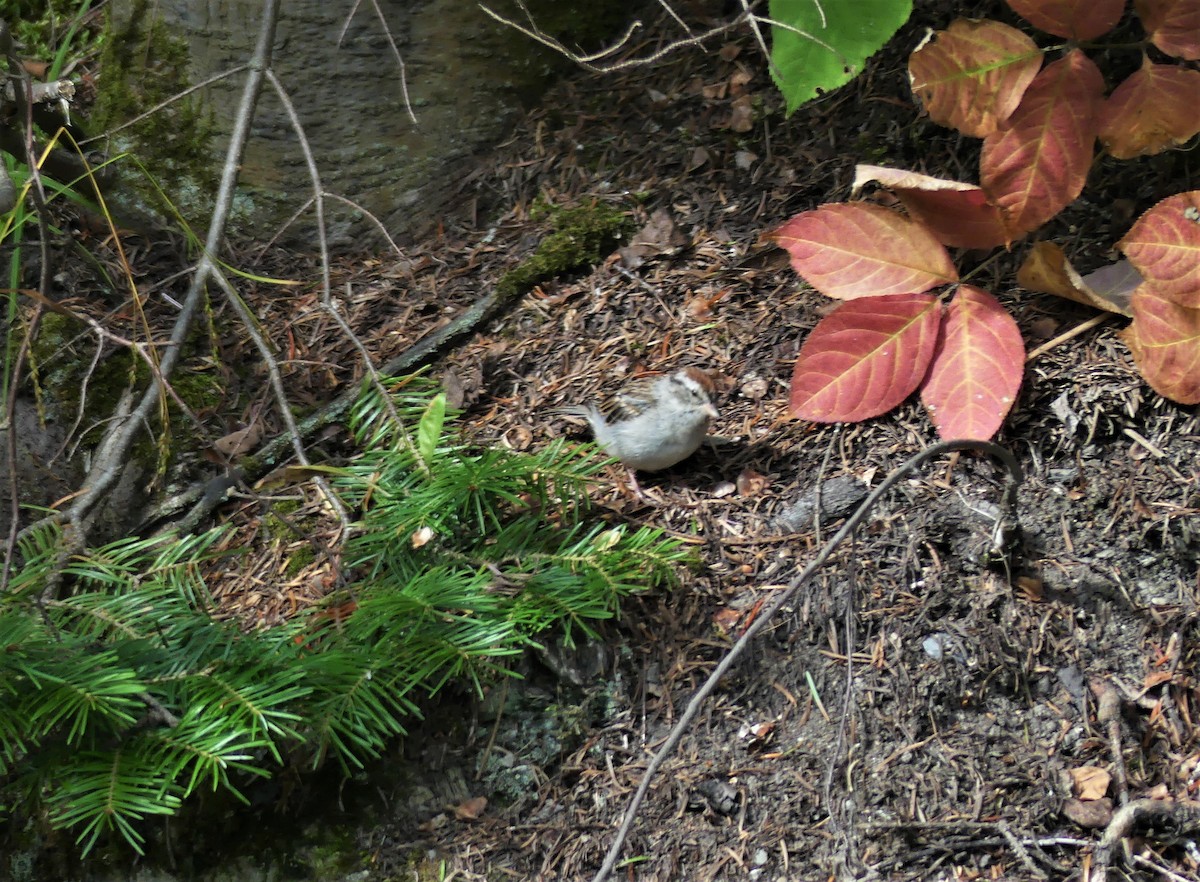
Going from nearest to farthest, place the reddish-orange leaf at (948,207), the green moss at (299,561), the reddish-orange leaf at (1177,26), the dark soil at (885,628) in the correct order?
the dark soil at (885,628), the reddish-orange leaf at (1177,26), the reddish-orange leaf at (948,207), the green moss at (299,561)

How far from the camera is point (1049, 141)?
2.70 metres

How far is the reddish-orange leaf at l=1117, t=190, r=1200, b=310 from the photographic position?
2.55 m

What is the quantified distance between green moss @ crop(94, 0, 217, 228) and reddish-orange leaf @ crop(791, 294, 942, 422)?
2582 millimetres

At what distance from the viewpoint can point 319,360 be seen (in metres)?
3.66

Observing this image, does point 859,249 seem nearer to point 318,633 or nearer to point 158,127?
point 318,633

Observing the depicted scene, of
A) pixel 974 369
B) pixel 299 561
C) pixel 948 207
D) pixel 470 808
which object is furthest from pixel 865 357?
pixel 299 561

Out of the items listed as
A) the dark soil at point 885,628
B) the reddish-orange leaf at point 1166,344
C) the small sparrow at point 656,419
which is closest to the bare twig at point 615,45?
the dark soil at point 885,628

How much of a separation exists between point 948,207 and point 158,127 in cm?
306

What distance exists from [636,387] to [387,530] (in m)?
1.01

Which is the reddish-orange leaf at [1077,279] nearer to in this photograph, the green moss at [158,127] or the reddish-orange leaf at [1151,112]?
the reddish-orange leaf at [1151,112]

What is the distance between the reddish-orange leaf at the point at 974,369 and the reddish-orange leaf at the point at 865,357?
0.16 feet

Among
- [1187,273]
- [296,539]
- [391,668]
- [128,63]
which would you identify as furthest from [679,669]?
[128,63]

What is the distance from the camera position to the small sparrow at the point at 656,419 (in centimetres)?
293

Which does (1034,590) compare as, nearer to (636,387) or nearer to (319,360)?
(636,387)
